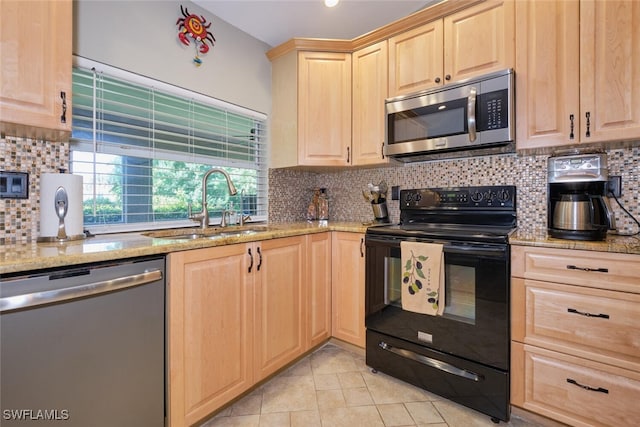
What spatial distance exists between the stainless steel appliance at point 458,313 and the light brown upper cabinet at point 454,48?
2.58 feet

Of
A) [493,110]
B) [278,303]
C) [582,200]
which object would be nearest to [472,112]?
[493,110]

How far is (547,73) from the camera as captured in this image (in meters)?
1.59

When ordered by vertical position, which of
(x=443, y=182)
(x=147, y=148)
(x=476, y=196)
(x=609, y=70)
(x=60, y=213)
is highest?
(x=609, y=70)

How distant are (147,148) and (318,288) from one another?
1.48 metres

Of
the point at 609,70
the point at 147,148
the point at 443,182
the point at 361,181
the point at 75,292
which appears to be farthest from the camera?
the point at 361,181

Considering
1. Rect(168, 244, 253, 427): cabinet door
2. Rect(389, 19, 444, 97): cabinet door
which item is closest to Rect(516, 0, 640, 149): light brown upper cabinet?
Rect(389, 19, 444, 97): cabinet door

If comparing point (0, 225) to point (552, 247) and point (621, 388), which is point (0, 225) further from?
point (621, 388)

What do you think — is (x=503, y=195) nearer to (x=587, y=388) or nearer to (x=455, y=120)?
(x=455, y=120)

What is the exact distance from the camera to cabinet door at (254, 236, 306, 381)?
167cm

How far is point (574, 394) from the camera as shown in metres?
1.35

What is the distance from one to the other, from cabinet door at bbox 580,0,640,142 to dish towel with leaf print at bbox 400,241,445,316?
0.99 meters

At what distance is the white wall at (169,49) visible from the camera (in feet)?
5.19

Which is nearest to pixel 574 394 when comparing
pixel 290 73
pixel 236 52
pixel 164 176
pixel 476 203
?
pixel 476 203

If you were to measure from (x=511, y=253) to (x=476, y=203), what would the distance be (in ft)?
2.06
